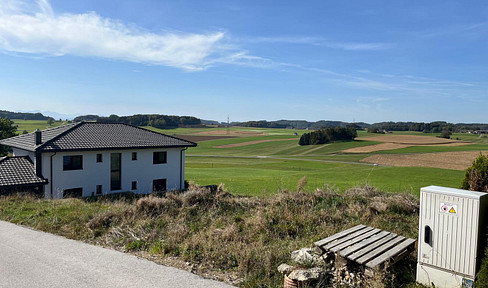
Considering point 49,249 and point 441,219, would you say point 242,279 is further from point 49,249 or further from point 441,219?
point 49,249

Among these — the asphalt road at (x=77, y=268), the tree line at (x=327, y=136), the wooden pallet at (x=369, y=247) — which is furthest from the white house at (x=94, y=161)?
the tree line at (x=327, y=136)

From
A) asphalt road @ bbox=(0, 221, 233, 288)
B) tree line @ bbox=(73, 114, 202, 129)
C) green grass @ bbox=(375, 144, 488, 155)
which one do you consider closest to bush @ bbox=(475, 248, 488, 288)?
asphalt road @ bbox=(0, 221, 233, 288)

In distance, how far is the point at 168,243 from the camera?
721 cm

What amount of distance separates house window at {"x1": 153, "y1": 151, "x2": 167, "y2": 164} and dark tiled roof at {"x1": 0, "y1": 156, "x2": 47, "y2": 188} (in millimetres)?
7565

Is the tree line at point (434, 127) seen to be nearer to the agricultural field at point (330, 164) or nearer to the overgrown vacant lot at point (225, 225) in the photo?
the agricultural field at point (330, 164)

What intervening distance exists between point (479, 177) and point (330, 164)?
41.4 meters

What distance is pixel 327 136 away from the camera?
82375mm

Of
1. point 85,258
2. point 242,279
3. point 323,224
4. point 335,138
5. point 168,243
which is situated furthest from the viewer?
point 335,138

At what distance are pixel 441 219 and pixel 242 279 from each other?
3218 millimetres

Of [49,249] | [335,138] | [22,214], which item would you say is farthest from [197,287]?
[335,138]

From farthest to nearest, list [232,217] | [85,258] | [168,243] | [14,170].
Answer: [14,170], [232,217], [168,243], [85,258]

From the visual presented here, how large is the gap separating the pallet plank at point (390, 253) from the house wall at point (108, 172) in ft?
65.6

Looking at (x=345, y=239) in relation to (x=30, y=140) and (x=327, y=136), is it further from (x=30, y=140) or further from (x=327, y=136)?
(x=327, y=136)

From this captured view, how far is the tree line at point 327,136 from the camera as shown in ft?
267
